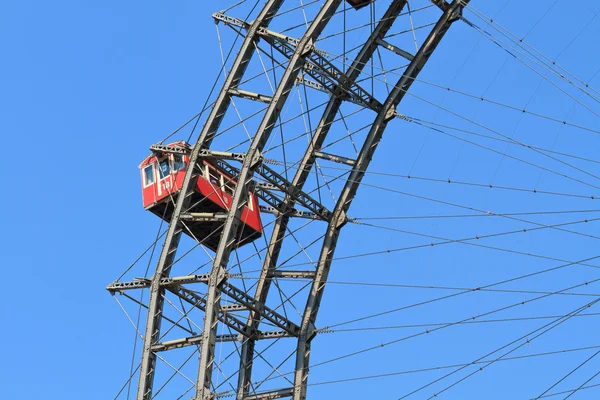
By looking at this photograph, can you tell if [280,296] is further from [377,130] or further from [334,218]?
[377,130]

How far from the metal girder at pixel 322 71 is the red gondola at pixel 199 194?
4170mm

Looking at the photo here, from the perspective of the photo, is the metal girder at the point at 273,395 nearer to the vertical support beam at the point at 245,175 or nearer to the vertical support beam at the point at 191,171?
the vertical support beam at the point at 245,175

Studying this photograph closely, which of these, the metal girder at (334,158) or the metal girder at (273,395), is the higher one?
the metal girder at (334,158)

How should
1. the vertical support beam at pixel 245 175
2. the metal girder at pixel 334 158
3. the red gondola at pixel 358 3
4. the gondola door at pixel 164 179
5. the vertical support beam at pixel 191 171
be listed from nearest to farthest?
the vertical support beam at pixel 245 175, the vertical support beam at pixel 191 171, the red gondola at pixel 358 3, the metal girder at pixel 334 158, the gondola door at pixel 164 179

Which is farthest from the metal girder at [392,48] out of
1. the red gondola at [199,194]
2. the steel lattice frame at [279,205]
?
the red gondola at [199,194]

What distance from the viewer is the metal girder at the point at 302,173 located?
146ft

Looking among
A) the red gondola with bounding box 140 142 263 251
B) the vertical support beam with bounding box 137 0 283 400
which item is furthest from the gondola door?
the vertical support beam with bounding box 137 0 283 400

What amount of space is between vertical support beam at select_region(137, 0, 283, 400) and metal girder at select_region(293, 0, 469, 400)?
4438 millimetres

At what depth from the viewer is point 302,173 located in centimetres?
4584

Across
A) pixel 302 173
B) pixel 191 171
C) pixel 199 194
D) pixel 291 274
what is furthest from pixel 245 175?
pixel 291 274

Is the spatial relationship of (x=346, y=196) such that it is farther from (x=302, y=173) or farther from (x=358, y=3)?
(x=358, y=3)

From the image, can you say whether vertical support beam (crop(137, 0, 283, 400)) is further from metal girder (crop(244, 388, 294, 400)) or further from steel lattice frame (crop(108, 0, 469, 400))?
metal girder (crop(244, 388, 294, 400))

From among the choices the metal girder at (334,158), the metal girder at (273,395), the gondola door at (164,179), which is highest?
the gondola door at (164,179)

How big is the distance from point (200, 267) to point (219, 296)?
9.16ft
